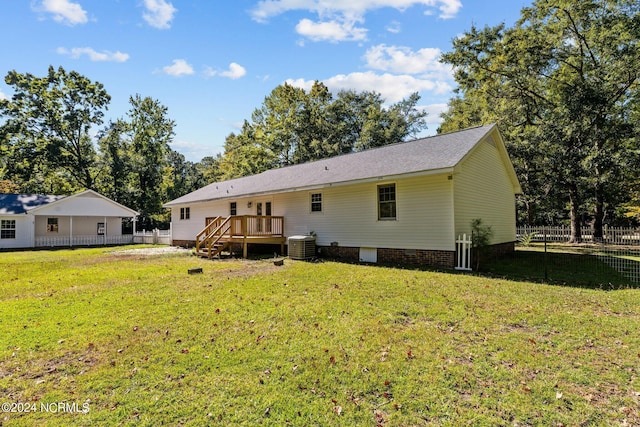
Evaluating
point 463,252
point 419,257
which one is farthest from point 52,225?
point 463,252

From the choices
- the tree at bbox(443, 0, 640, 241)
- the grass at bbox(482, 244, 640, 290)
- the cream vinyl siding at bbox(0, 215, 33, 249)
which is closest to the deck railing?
the grass at bbox(482, 244, 640, 290)

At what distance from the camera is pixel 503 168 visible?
1427 cm

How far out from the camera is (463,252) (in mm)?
9758

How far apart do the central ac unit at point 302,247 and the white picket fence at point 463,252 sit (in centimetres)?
551

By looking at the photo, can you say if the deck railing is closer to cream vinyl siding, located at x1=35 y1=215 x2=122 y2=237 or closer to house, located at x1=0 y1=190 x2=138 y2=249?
house, located at x1=0 y1=190 x2=138 y2=249

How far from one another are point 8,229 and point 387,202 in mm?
25477

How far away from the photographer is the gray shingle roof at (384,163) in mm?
10422

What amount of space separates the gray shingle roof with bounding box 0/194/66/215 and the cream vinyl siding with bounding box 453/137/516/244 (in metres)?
26.8

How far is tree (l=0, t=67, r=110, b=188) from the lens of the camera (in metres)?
28.5

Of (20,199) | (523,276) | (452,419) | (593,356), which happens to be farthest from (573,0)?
(20,199)

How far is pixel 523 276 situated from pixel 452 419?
7.69m

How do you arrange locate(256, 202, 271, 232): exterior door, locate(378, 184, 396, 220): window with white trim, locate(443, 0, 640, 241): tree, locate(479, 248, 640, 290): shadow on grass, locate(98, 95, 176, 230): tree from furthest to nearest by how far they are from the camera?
locate(98, 95, 176, 230): tree < locate(443, 0, 640, 241): tree < locate(256, 202, 271, 232): exterior door < locate(378, 184, 396, 220): window with white trim < locate(479, 248, 640, 290): shadow on grass

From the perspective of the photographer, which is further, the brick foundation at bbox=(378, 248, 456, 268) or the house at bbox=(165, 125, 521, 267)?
the house at bbox=(165, 125, 521, 267)

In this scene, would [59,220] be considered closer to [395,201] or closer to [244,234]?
[244,234]
